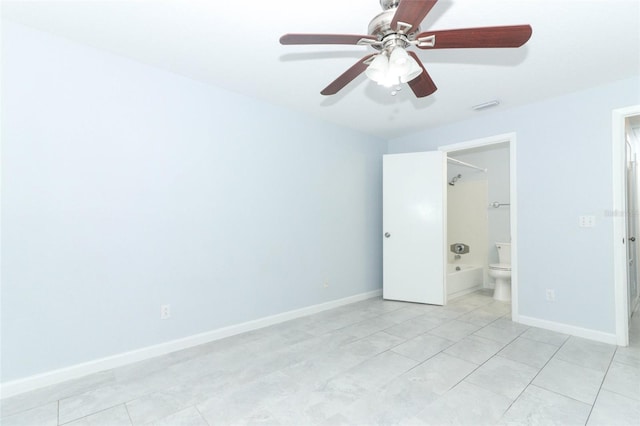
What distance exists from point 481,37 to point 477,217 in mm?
4167

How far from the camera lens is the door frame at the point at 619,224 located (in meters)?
2.64

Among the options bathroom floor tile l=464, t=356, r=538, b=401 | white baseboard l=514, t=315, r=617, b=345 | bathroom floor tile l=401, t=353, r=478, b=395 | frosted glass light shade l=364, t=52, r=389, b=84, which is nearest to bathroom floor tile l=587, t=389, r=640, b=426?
bathroom floor tile l=464, t=356, r=538, b=401

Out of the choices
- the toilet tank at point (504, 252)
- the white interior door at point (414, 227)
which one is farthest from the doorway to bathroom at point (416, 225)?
the toilet tank at point (504, 252)

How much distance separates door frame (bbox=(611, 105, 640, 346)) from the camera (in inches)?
104

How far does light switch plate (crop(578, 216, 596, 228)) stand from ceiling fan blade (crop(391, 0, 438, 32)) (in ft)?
8.65

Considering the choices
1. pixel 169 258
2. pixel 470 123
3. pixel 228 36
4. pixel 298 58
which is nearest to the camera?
pixel 228 36

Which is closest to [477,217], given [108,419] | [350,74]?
[350,74]

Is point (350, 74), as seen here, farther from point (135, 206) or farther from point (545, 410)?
point (545, 410)

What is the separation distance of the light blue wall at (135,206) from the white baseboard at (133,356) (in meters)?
0.05

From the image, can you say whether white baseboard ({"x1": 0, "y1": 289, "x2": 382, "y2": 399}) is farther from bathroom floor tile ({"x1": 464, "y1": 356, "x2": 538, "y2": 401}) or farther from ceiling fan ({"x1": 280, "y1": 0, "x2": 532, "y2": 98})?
ceiling fan ({"x1": 280, "y1": 0, "x2": 532, "y2": 98})

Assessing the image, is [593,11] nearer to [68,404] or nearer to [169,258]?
[169,258]

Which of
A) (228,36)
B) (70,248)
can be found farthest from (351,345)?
(228,36)

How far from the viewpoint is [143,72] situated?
2.42m

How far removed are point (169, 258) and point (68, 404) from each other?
1061 millimetres
